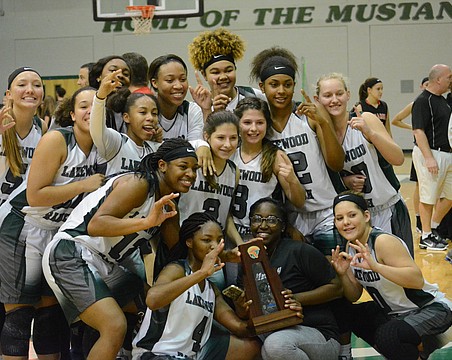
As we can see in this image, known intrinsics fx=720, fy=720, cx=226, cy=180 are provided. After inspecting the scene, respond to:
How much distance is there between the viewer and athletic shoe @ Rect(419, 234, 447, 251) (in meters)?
8.67

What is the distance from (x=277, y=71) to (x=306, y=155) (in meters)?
0.57

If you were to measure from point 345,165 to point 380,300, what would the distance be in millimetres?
929

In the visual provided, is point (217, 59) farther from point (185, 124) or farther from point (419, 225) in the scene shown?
point (419, 225)

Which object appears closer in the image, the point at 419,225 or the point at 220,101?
the point at 220,101

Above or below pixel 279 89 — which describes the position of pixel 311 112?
below

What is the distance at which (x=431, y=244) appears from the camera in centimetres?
870

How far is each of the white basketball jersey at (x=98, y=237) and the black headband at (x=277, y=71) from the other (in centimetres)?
121

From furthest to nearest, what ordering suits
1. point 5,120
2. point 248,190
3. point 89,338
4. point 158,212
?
point 248,190, point 5,120, point 89,338, point 158,212

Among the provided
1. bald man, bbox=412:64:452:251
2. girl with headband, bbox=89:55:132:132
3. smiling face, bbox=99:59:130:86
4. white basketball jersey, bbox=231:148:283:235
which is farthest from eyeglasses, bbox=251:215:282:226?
bald man, bbox=412:64:452:251

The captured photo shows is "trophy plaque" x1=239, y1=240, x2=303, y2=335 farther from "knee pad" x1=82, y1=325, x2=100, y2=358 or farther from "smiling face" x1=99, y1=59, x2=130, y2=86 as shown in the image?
"smiling face" x1=99, y1=59, x2=130, y2=86

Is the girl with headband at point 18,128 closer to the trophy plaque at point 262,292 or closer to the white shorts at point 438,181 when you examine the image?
the trophy plaque at point 262,292

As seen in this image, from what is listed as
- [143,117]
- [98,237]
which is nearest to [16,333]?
[98,237]

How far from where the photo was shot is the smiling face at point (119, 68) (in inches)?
193

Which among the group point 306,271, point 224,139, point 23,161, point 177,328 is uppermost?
point 224,139
